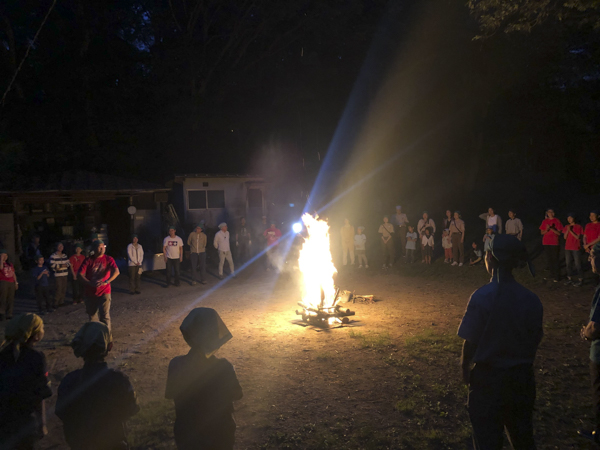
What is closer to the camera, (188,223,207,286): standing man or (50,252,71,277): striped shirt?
(50,252,71,277): striped shirt

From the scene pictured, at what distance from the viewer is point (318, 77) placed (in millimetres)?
28359

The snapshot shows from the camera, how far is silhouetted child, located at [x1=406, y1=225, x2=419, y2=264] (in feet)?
53.8

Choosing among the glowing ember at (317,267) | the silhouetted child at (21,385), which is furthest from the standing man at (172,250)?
the silhouetted child at (21,385)

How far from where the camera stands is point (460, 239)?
15156mm

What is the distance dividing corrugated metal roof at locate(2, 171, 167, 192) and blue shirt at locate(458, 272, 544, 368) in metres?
17.0

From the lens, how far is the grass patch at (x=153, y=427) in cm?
457

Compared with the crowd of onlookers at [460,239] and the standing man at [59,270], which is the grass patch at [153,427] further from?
the crowd of onlookers at [460,239]

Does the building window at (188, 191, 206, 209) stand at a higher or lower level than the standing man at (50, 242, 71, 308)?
higher

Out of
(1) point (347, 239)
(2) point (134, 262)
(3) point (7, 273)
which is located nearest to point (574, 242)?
(1) point (347, 239)

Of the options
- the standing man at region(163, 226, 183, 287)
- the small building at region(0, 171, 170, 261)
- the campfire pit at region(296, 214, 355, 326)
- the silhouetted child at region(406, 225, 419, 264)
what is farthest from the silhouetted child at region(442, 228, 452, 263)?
the small building at region(0, 171, 170, 261)

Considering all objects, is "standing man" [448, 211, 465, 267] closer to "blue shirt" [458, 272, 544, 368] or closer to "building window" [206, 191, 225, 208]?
"building window" [206, 191, 225, 208]

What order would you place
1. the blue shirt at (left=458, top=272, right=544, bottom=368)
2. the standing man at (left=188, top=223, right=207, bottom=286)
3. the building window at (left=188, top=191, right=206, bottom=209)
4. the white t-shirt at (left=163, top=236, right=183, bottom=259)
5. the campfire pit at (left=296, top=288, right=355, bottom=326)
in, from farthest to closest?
the building window at (left=188, top=191, right=206, bottom=209) < the standing man at (left=188, top=223, right=207, bottom=286) < the white t-shirt at (left=163, top=236, right=183, bottom=259) < the campfire pit at (left=296, top=288, right=355, bottom=326) < the blue shirt at (left=458, top=272, right=544, bottom=368)

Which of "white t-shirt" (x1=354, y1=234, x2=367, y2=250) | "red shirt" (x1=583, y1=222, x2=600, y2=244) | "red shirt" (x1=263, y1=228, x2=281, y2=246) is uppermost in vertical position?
"red shirt" (x1=583, y1=222, x2=600, y2=244)

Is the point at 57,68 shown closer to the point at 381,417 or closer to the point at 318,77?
the point at 318,77
